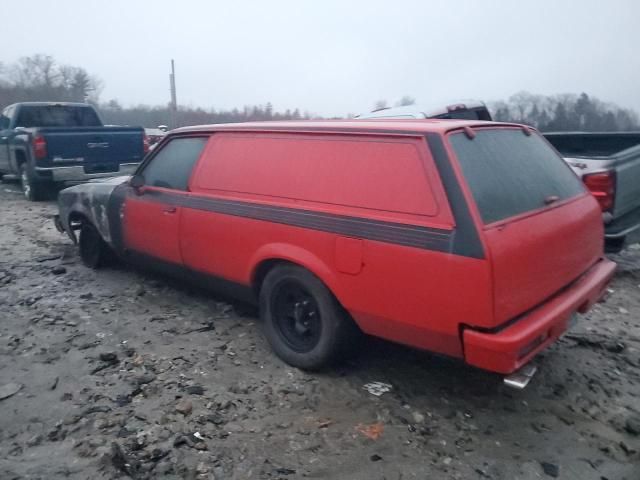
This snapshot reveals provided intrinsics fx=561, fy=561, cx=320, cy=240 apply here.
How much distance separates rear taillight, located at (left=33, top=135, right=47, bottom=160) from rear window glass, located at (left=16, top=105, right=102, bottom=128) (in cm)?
211

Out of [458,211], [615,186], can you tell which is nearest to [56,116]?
[615,186]

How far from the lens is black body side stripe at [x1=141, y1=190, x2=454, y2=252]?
9.66 ft

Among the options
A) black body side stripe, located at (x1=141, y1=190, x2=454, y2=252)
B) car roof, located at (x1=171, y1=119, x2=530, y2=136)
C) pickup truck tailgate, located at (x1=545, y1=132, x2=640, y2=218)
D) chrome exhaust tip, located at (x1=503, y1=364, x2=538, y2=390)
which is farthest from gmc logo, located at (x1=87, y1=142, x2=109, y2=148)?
chrome exhaust tip, located at (x1=503, y1=364, x2=538, y2=390)

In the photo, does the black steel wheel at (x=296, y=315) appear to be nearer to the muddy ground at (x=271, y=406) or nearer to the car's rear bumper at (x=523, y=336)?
the muddy ground at (x=271, y=406)

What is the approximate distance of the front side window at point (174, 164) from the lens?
14.8ft

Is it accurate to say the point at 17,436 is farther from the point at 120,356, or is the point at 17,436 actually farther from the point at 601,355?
the point at 601,355

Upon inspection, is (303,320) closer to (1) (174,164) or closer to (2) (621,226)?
(1) (174,164)

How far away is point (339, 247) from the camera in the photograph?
3338 millimetres

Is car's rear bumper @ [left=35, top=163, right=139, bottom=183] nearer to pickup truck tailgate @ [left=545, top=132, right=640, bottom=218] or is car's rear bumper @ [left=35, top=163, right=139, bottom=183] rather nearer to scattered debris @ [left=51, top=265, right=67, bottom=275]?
scattered debris @ [left=51, top=265, right=67, bottom=275]

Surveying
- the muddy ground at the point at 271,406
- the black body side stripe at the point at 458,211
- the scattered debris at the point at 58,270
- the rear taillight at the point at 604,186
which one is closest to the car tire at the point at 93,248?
the scattered debris at the point at 58,270

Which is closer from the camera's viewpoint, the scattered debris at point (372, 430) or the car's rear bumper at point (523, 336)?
the car's rear bumper at point (523, 336)

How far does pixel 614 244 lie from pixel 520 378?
8.93ft

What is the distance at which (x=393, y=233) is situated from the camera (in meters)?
3.09

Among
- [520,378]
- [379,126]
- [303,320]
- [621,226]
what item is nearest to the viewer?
[520,378]
